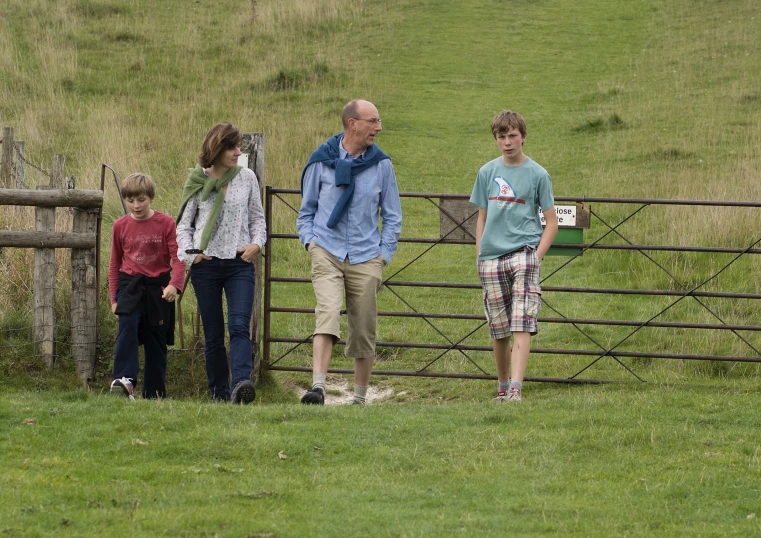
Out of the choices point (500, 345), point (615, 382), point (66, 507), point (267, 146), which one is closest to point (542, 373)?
point (615, 382)

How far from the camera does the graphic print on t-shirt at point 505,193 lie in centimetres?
810

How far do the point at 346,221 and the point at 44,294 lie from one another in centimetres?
267

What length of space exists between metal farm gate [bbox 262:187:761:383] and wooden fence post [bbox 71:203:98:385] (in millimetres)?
1490

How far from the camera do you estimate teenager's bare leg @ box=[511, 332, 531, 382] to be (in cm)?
807

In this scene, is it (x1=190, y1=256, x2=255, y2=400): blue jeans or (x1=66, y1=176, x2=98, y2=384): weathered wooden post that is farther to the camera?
(x1=66, y1=176, x2=98, y2=384): weathered wooden post

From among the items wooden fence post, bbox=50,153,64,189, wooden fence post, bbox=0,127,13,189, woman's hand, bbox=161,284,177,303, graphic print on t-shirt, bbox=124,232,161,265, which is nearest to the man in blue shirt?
woman's hand, bbox=161,284,177,303

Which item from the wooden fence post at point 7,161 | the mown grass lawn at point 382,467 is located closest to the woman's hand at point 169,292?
the mown grass lawn at point 382,467

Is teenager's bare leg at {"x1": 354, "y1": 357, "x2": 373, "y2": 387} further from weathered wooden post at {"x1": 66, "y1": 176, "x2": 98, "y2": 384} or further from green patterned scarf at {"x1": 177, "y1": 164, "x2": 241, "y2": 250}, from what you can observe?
weathered wooden post at {"x1": 66, "y1": 176, "x2": 98, "y2": 384}

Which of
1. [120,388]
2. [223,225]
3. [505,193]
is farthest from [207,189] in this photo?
[505,193]

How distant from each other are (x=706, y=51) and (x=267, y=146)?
13014 mm

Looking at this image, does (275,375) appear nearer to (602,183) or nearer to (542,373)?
(542,373)

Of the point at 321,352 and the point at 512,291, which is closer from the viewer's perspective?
the point at 321,352

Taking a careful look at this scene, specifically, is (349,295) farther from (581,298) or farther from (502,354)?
(581,298)

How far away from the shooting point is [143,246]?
8352 millimetres
